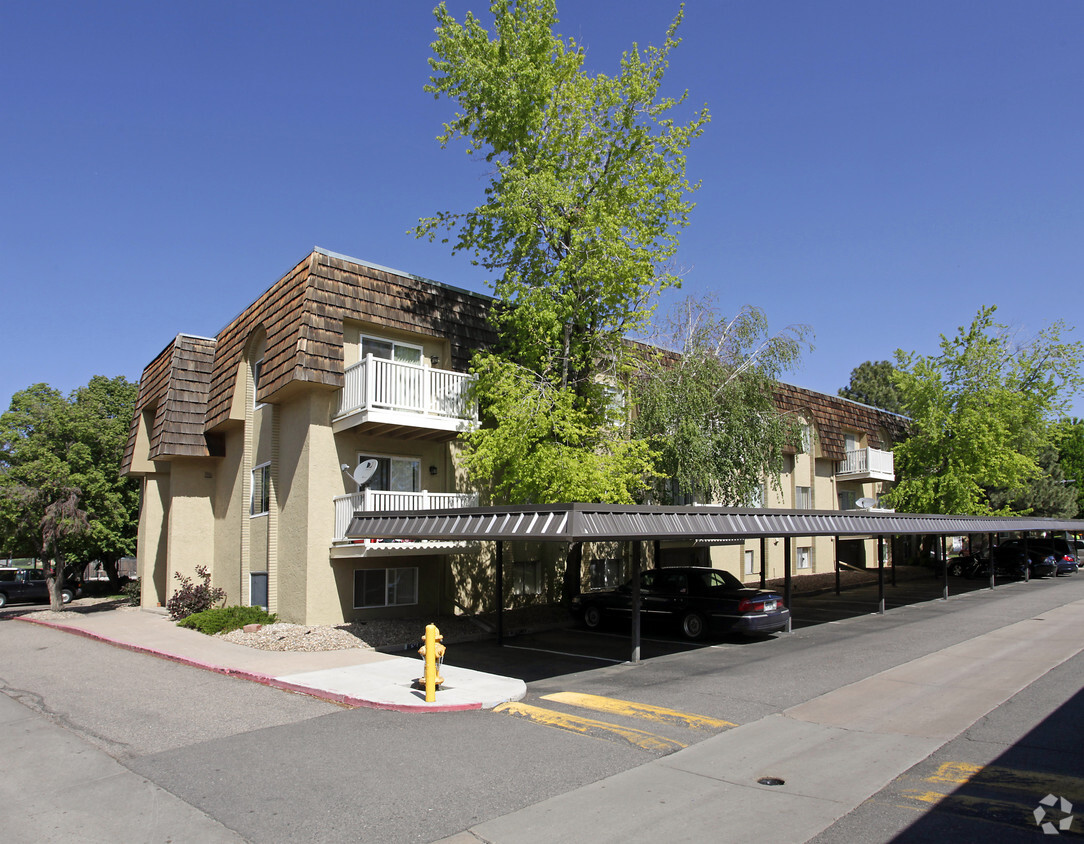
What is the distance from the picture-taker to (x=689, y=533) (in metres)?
12.5

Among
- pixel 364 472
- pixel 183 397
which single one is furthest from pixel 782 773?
pixel 183 397

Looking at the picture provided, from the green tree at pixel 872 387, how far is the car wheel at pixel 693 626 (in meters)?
59.4

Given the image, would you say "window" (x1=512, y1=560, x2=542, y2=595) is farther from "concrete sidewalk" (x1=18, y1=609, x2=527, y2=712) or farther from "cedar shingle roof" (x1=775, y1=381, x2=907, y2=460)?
"cedar shingle roof" (x1=775, y1=381, x2=907, y2=460)

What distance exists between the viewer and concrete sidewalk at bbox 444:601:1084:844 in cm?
601

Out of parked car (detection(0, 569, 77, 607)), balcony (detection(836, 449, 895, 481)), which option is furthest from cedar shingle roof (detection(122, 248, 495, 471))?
balcony (detection(836, 449, 895, 481))

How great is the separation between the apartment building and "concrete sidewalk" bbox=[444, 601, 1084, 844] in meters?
9.99

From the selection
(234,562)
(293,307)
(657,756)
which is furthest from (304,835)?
(234,562)

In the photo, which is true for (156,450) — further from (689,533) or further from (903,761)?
(903,761)

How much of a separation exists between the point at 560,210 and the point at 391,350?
17.6 feet

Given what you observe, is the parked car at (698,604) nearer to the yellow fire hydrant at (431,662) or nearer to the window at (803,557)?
the yellow fire hydrant at (431,662)

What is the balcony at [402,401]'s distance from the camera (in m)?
16.6

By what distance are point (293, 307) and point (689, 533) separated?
10.8 m

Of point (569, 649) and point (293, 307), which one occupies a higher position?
point (293, 307)

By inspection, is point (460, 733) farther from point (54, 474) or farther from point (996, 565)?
point (996, 565)
